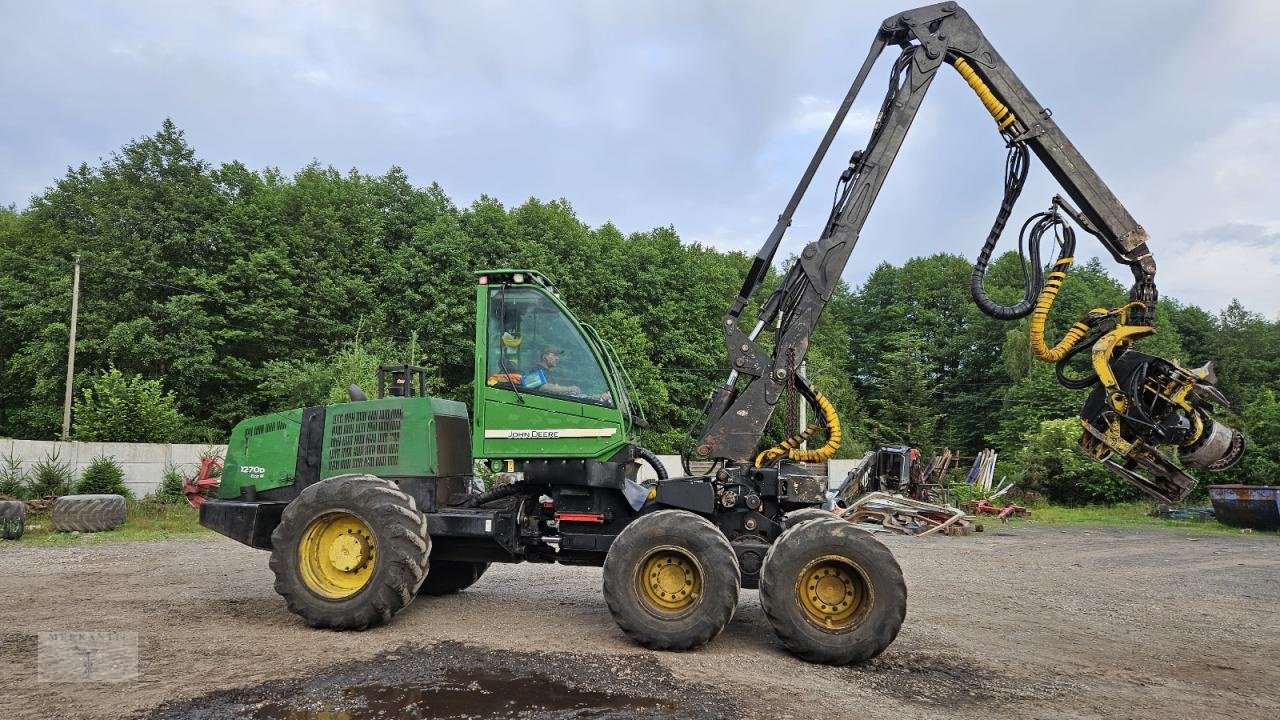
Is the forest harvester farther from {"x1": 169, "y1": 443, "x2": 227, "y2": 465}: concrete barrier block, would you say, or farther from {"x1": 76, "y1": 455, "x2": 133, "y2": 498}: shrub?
{"x1": 169, "y1": 443, "x2": 227, "y2": 465}: concrete barrier block

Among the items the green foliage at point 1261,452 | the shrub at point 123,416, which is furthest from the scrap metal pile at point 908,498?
the shrub at point 123,416

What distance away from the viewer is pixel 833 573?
21.1 ft

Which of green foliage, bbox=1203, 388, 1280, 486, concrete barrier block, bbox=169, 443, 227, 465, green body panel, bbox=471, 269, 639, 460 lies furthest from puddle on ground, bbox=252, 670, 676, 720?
green foliage, bbox=1203, 388, 1280, 486

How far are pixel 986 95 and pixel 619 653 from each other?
639cm

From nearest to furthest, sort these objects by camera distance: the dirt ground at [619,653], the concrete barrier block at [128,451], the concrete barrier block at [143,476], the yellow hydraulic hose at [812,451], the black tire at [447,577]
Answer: the dirt ground at [619,653]
the yellow hydraulic hose at [812,451]
the black tire at [447,577]
the concrete barrier block at [128,451]
the concrete barrier block at [143,476]

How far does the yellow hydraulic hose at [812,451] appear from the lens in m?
7.42

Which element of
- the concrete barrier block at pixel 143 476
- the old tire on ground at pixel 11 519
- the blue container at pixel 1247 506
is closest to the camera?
the old tire on ground at pixel 11 519

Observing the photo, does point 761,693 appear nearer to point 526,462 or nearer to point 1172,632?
point 526,462

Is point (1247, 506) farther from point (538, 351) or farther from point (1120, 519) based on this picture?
point (538, 351)

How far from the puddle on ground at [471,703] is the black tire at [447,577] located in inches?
135

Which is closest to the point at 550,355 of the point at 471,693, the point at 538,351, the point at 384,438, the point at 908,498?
the point at 538,351

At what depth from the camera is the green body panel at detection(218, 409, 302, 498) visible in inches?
316

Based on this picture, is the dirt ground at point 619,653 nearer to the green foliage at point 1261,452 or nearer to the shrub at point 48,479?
the shrub at point 48,479

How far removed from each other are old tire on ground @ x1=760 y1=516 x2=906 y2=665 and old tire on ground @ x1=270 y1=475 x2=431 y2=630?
10.2 ft
